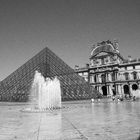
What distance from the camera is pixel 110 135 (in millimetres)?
4168

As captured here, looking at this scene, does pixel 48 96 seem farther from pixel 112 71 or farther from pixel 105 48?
pixel 105 48

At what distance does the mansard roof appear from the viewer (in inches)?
1879

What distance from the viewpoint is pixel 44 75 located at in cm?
2289

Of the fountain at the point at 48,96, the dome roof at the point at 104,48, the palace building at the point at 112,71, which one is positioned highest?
the dome roof at the point at 104,48

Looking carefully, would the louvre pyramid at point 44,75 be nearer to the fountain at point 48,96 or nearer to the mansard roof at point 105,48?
the fountain at point 48,96

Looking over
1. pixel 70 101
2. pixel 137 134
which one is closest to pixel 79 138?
pixel 137 134

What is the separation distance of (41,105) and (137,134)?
10438mm

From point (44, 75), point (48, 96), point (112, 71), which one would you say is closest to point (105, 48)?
point (112, 71)

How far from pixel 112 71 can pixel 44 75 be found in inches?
1112

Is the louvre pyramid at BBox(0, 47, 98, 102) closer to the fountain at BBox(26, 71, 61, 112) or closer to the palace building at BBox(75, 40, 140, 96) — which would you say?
the fountain at BBox(26, 71, 61, 112)

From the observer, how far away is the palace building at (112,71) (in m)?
44.5

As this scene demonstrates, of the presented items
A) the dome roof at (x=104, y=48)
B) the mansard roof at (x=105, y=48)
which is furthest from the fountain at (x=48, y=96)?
the dome roof at (x=104, y=48)

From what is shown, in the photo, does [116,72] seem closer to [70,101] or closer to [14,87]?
[70,101]

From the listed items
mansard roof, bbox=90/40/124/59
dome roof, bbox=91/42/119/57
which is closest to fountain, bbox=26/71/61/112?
mansard roof, bbox=90/40/124/59
